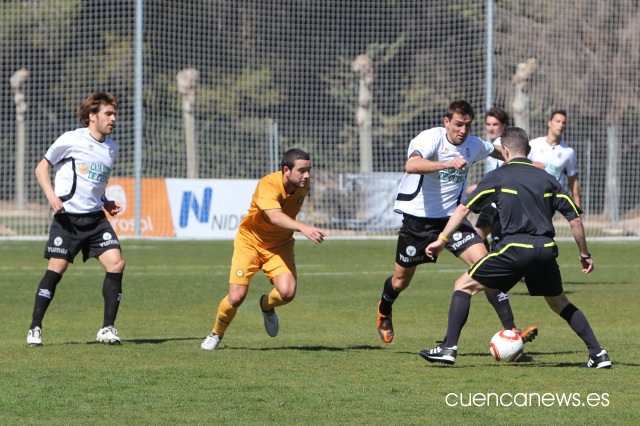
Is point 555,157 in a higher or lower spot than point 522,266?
higher

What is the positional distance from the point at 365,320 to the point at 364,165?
22.2 meters

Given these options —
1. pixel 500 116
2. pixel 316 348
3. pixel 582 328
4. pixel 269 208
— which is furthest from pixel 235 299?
pixel 500 116

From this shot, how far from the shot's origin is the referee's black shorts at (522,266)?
8.10 meters

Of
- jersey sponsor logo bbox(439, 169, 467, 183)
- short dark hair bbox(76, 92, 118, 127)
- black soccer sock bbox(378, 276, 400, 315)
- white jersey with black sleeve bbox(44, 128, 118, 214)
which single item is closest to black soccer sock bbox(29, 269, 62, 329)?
white jersey with black sleeve bbox(44, 128, 118, 214)

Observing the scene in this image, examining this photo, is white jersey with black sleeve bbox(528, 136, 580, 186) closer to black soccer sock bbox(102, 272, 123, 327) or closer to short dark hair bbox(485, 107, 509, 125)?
short dark hair bbox(485, 107, 509, 125)

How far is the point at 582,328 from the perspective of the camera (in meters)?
8.36

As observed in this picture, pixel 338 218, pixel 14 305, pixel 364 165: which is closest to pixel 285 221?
pixel 14 305

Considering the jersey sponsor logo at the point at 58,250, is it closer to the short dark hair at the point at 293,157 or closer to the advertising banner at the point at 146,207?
the short dark hair at the point at 293,157

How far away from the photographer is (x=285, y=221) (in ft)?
29.7

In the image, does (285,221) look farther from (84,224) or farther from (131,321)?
(131,321)

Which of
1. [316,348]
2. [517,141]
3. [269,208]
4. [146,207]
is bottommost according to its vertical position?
[316,348]

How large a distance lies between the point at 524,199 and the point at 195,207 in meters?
20.9

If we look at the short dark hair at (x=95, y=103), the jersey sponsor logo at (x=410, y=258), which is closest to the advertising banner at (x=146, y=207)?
the short dark hair at (x=95, y=103)

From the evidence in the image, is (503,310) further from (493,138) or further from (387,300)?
(493,138)
